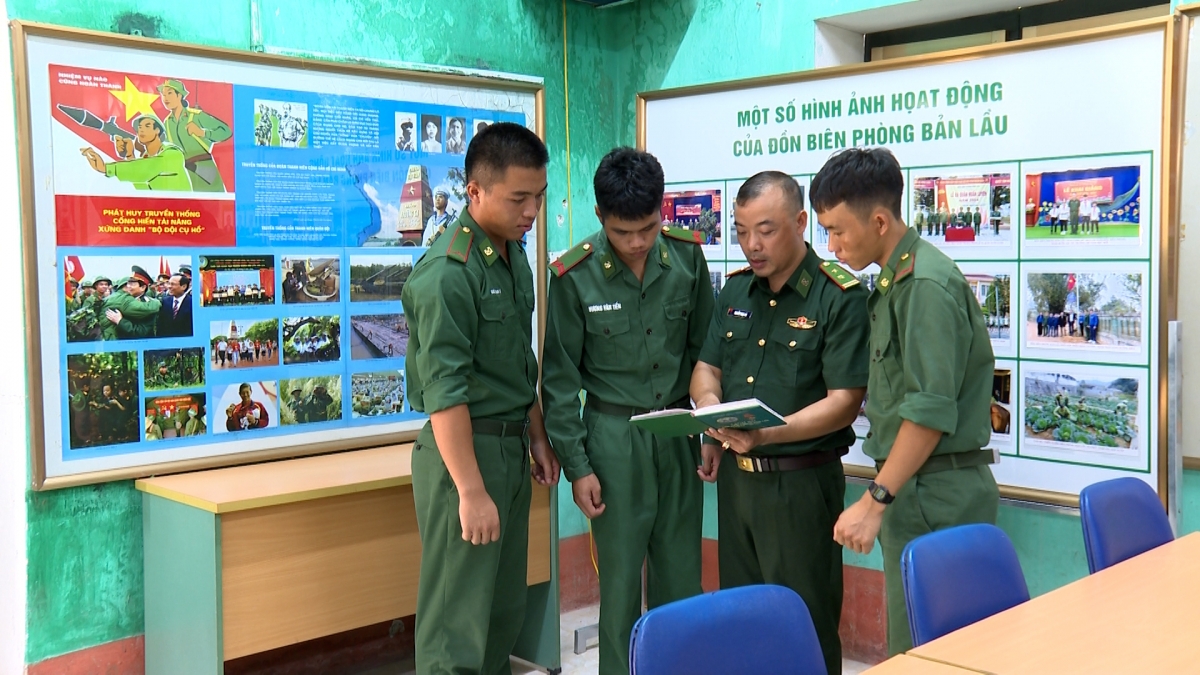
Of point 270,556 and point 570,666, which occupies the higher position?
point 270,556

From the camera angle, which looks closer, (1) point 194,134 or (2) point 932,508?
(2) point 932,508

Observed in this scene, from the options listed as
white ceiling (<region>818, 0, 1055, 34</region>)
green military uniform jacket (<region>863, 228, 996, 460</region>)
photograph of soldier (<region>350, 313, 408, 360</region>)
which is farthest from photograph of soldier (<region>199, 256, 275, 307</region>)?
white ceiling (<region>818, 0, 1055, 34</region>)

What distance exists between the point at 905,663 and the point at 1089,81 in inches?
81.2

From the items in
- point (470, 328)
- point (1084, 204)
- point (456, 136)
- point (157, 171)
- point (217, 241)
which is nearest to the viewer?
point (470, 328)

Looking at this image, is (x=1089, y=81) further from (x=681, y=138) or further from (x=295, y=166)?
(x=295, y=166)

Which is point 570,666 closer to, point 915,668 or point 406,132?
point 406,132

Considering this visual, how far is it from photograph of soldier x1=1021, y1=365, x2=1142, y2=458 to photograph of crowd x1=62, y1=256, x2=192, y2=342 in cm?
263

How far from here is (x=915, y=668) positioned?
1.58m

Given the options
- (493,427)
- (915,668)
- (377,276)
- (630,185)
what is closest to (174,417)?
(377,276)

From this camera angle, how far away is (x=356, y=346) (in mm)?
3586

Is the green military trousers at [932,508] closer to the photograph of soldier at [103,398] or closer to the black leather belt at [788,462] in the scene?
the black leather belt at [788,462]

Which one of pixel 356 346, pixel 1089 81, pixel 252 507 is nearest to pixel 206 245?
pixel 356 346

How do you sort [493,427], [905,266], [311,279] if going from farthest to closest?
[311,279]
[493,427]
[905,266]

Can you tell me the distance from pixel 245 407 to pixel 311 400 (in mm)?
242
